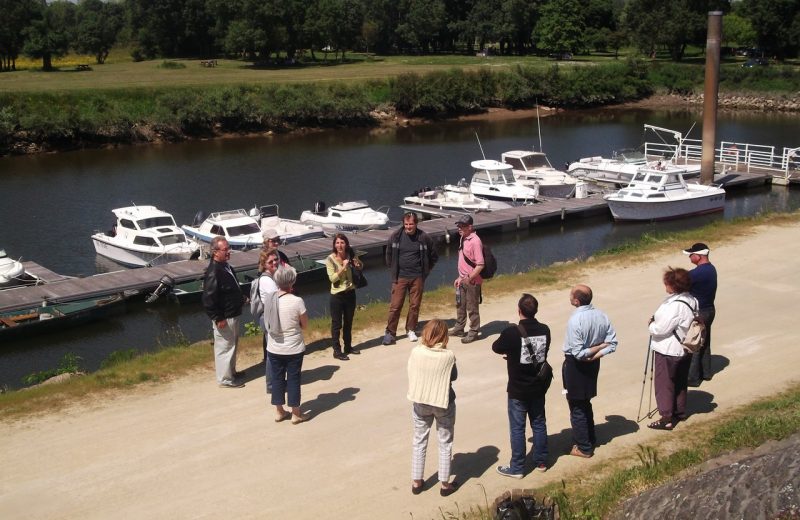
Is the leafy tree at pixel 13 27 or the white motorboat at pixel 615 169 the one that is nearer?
the white motorboat at pixel 615 169

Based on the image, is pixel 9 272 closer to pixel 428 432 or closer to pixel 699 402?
pixel 428 432

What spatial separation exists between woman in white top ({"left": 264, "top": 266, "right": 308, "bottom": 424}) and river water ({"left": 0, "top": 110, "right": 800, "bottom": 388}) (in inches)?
422

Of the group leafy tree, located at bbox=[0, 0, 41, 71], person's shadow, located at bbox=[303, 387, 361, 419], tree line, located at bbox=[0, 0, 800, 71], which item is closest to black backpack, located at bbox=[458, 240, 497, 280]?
person's shadow, located at bbox=[303, 387, 361, 419]

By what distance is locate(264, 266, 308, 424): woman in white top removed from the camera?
397 inches

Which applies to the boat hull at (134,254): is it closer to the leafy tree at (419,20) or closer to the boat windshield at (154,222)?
the boat windshield at (154,222)

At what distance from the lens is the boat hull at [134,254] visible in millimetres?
29062

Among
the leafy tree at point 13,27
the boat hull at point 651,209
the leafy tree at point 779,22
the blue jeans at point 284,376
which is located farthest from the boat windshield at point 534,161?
the leafy tree at point 13,27

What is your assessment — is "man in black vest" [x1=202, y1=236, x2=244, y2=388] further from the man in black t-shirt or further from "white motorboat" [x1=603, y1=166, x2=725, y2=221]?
"white motorboat" [x1=603, y1=166, x2=725, y2=221]

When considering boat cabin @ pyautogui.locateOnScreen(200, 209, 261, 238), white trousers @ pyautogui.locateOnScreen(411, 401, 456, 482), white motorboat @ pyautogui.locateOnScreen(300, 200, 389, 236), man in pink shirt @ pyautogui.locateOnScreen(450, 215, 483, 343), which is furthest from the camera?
white motorboat @ pyautogui.locateOnScreen(300, 200, 389, 236)

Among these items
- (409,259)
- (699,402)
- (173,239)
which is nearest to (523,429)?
(699,402)

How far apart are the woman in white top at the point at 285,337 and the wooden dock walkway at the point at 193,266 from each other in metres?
15.3

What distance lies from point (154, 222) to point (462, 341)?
19702 mm

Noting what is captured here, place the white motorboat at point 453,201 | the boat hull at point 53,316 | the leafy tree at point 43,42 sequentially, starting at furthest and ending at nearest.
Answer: the leafy tree at point 43,42, the white motorboat at point 453,201, the boat hull at point 53,316

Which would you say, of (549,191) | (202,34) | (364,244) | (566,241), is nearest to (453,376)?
(364,244)
